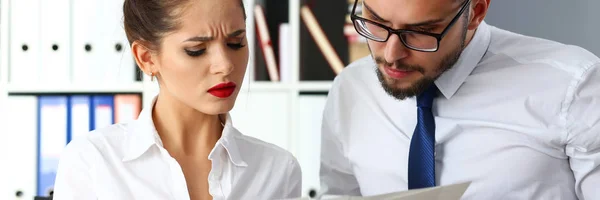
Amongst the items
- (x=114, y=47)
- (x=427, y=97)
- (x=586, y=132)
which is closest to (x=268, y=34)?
(x=114, y=47)

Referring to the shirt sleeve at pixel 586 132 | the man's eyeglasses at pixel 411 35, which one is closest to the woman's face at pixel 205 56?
the man's eyeglasses at pixel 411 35

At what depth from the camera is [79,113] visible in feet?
8.13

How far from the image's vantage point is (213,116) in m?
1.41

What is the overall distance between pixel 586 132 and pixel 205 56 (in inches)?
27.3

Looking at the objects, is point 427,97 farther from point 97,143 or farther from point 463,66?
point 97,143

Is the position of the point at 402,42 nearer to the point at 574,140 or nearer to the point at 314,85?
the point at 574,140

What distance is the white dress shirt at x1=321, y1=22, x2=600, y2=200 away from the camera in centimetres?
142

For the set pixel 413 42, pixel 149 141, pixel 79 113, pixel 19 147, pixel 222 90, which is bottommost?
pixel 19 147

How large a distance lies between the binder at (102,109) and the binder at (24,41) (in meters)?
0.20

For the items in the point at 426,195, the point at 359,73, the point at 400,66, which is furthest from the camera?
the point at 359,73

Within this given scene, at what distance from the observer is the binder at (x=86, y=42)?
7.92 ft

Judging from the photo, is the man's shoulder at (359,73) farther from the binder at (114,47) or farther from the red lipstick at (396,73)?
the binder at (114,47)

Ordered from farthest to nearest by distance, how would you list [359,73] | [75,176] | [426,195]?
1. [359,73]
2. [75,176]
3. [426,195]

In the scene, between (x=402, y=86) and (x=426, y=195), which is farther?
(x=402, y=86)
